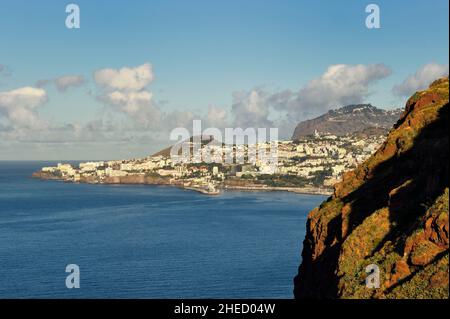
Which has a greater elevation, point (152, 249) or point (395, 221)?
point (395, 221)

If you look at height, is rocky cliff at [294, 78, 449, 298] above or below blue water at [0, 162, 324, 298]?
above

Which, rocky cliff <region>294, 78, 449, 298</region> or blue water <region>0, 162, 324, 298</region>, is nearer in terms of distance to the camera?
rocky cliff <region>294, 78, 449, 298</region>

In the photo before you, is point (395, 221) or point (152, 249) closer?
point (395, 221)

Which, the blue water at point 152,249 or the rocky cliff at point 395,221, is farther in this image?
the blue water at point 152,249
